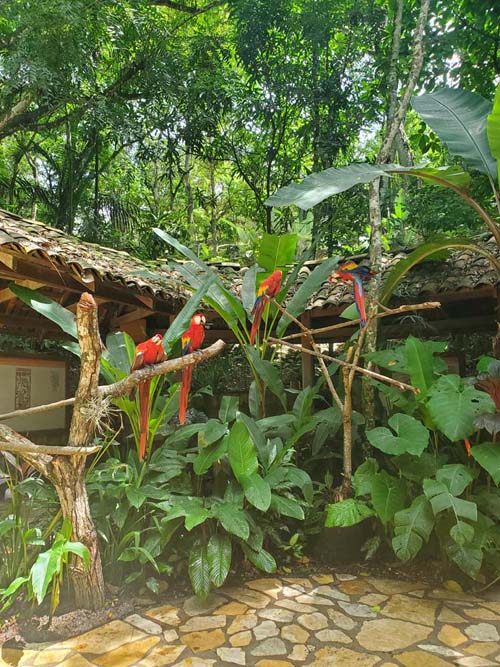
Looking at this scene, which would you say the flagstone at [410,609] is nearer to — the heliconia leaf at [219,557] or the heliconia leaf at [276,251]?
the heliconia leaf at [219,557]

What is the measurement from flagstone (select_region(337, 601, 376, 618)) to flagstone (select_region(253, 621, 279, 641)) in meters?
0.42

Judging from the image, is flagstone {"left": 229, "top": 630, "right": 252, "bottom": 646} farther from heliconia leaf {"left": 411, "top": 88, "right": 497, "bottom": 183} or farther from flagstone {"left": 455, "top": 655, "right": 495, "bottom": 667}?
heliconia leaf {"left": 411, "top": 88, "right": 497, "bottom": 183}

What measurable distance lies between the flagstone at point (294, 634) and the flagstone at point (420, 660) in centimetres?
42

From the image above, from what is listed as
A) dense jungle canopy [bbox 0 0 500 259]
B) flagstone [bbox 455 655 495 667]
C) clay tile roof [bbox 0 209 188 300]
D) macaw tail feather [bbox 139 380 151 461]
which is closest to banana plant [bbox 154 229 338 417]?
clay tile roof [bbox 0 209 188 300]

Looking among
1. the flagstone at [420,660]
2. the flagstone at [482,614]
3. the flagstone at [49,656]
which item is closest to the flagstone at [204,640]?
the flagstone at [49,656]

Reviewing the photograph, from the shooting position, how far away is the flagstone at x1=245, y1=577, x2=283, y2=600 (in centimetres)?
269

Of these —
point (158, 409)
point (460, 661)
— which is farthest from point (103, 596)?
point (460, 661)

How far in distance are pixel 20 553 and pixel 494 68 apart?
6.47m

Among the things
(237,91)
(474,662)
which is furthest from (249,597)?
(237,91)

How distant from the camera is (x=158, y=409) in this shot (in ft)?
10.6

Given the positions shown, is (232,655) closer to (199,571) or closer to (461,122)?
(199,571)

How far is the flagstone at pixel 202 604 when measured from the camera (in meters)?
2.45

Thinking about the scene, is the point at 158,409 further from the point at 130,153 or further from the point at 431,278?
the point at 130,153

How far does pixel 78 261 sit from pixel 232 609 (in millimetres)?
2513
